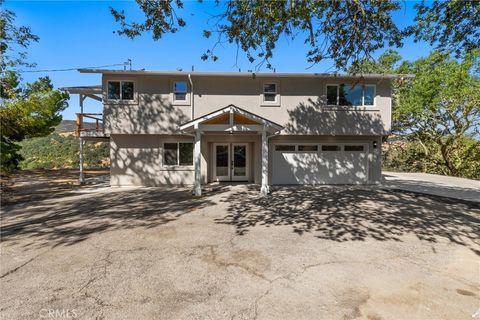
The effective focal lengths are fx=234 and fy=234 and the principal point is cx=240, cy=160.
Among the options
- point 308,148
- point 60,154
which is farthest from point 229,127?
point 60,154

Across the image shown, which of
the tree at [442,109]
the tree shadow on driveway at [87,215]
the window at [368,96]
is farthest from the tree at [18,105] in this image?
the tree at [442,109]

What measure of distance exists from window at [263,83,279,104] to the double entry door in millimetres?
2606

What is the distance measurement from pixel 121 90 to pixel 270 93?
24.2 ft

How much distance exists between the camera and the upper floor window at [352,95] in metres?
12.0

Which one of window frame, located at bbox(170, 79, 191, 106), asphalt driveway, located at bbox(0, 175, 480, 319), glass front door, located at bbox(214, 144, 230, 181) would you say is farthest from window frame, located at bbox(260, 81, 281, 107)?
asphalt driveway, located at bbox(0, 175, 480, 319)

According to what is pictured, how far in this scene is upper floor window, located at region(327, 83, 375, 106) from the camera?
12.0 meters

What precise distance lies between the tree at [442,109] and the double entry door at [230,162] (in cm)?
1360

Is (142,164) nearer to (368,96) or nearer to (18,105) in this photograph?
(18,105)

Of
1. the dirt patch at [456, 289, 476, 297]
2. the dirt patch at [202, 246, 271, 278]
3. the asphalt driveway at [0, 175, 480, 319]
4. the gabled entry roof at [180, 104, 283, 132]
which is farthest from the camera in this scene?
the gabled entry roof at [180, 104, 283, 132]

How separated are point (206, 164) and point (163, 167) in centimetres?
219

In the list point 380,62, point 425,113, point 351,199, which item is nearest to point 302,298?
point 351,199

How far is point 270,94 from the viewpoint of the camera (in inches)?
470

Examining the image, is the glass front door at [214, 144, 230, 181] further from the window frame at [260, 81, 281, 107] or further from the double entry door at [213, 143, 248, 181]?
the window frame at [260, 81, 281, 107]

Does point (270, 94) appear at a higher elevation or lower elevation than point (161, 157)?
higher
